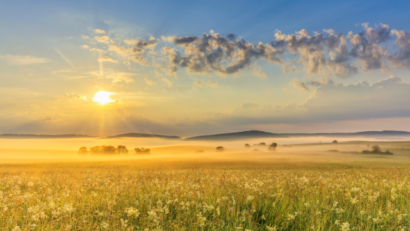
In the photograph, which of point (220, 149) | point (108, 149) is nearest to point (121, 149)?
point (108, 149)

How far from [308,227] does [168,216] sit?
356 centimetres

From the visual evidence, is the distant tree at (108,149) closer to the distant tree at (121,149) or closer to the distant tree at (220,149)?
the distant tree at (121,149)

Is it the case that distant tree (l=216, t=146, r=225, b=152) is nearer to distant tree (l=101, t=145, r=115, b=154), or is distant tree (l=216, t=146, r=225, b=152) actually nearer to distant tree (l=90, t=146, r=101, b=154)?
distant tree (l=101, t=145, r=115, b=154)

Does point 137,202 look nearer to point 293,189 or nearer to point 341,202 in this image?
point 293,189

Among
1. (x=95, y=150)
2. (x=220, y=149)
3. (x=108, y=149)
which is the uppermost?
(x=108, y=149)

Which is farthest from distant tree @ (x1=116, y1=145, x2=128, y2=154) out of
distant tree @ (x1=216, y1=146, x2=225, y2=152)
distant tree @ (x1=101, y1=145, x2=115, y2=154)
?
distant tree @ (x1=216, y1=146, x2=225, y2=152)

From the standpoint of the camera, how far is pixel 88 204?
7602 millimetres

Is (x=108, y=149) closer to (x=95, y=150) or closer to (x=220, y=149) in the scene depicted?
(x=95, y=150)

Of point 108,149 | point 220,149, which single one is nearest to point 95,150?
point 108,149

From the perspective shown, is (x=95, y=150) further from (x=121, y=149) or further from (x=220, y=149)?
(x=220, y=149)

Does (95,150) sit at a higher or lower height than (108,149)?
lower

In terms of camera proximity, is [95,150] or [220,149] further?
[220,149]

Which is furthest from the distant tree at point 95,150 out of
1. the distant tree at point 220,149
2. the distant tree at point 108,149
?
the distant tree at point 220,149

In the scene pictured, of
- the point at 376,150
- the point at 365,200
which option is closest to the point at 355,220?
the point at 365,200
